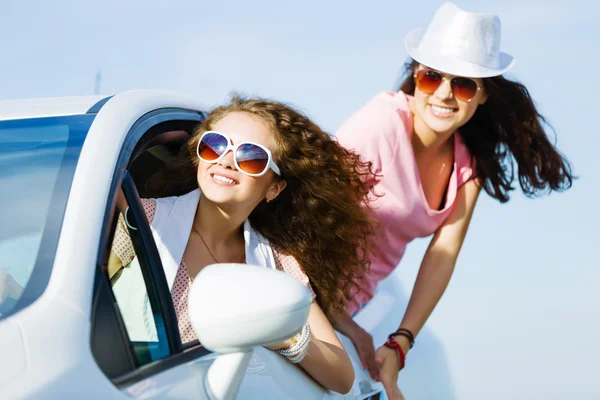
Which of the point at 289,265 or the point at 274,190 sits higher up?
the point at 274,190

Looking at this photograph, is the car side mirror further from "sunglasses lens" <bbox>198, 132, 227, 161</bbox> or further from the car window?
"sunglasses lens" <bbox>198, 132, 227, 161</bbox>

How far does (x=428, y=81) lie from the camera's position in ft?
12.6

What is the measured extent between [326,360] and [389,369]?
2.98 feet

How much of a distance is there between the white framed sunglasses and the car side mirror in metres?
0.97

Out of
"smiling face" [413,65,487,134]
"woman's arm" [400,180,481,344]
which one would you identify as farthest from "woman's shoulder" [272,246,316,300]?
"smiling face" [413,65,487,134]

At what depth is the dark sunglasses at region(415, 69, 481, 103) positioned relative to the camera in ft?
12.6

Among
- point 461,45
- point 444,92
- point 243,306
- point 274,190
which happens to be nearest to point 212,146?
point 274,190

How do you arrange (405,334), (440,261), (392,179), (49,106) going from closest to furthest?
1. (49,106)
2. (405,334)
3. (392,179)
4. (440,261)

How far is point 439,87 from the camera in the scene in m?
3.83

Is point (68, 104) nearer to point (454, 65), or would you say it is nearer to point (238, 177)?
point (238, 177)

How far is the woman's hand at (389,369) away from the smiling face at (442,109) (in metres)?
0.92

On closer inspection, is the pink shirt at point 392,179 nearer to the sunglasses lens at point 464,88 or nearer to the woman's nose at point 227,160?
the sunglasses lens at point 464,88

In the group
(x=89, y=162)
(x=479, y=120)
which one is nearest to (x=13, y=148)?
(x=89, y=162)

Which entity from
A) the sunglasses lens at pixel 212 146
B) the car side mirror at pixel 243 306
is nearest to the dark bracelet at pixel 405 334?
the sunglasses lens at pixel 212 146
